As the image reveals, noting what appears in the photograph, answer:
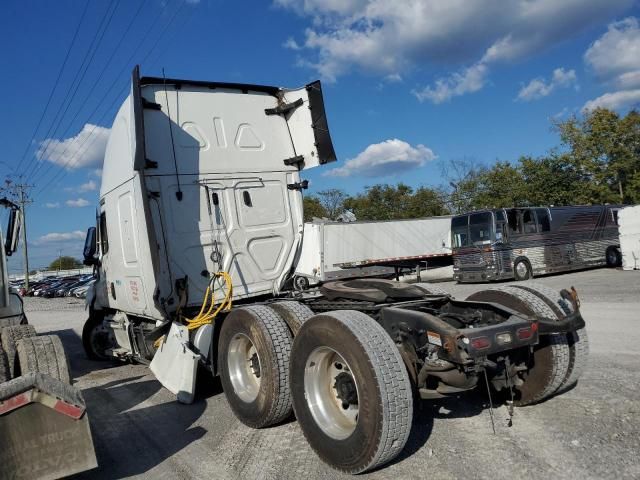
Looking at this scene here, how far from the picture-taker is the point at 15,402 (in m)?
3.30

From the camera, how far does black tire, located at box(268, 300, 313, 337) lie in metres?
4.65

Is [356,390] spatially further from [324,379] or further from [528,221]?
[528,221]

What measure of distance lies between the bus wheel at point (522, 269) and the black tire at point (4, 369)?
16473mm

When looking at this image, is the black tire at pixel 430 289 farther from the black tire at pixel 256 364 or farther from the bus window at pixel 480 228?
the bus window at pixel 480 228

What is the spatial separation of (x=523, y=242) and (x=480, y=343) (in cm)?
1641

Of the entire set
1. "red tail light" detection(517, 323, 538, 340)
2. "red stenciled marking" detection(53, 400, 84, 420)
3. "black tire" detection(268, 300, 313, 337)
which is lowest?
"red stenciled marking" detection(53, 400, 84, 420)

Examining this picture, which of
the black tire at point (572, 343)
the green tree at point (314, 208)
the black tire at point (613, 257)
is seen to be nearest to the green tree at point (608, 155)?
the black tire at point (613, 257)

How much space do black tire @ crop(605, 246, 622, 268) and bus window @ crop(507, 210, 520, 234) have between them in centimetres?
593

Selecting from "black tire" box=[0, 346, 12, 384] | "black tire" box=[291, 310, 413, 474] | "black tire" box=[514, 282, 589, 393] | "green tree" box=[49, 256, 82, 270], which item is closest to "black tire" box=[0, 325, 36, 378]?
"black tire" box=[0, 346, 12, 384]

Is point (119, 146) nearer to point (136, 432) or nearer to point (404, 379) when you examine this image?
point (136, 432)

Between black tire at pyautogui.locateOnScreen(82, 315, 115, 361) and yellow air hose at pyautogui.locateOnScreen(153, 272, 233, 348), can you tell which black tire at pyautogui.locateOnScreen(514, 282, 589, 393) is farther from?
black tire at pyautogui.locateOnScreen(82, 315, 115, 361)

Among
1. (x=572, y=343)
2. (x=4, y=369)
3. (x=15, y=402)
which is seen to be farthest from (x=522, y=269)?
(x=15, y=402)

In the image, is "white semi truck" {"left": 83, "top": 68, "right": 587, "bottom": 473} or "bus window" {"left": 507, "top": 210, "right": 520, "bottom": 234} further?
"bus window" {"left": 507, "top": 210, "right": 520, "bottom": 234}

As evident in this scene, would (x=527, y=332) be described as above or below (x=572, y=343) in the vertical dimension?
above
